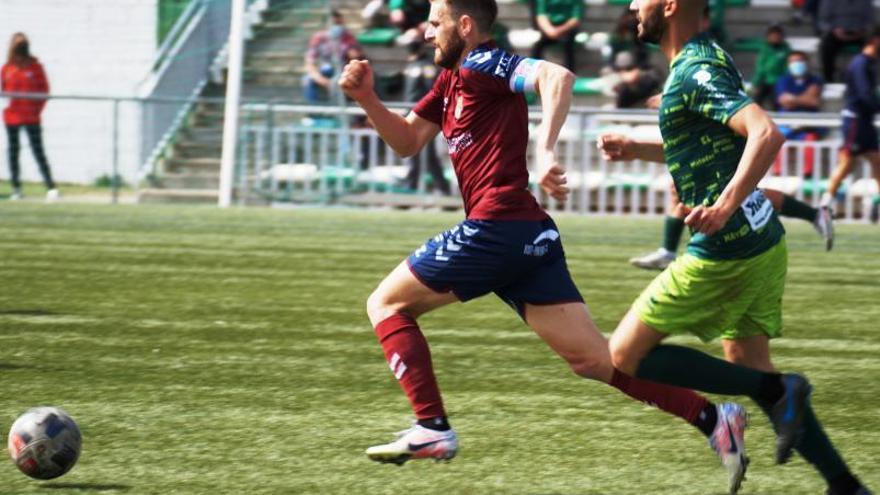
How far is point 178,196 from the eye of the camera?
2302cm

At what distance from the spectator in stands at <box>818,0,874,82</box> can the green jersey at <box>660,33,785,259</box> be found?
17.8 m

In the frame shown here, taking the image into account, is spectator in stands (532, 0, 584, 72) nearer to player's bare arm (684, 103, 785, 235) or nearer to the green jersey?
the green jersey

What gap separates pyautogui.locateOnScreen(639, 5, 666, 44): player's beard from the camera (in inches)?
222

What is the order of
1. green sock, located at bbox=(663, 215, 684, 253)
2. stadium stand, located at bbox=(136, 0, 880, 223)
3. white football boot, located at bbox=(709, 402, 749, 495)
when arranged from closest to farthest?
white football boot, located at bbox=(709, 402, 749, 495) → green sock, located at bbox=(663, 215, 684, 253) → stadium stand, located at bbox=(136, 0, 880, 223)

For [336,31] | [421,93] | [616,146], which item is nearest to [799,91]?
[421,93]

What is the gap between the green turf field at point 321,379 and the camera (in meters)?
6.11

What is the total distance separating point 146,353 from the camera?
8.98m

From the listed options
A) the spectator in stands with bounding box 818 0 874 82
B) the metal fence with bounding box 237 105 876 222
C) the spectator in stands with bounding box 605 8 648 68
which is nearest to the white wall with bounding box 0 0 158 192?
the metal fence with bounding box 237 105 876 222

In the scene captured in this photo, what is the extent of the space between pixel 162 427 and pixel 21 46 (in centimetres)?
1716

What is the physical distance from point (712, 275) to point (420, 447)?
117 centimetres

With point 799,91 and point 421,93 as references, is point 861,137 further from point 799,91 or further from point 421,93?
point 421,93

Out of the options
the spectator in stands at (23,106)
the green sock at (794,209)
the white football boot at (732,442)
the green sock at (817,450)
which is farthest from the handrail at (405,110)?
the green sock at (817,450)

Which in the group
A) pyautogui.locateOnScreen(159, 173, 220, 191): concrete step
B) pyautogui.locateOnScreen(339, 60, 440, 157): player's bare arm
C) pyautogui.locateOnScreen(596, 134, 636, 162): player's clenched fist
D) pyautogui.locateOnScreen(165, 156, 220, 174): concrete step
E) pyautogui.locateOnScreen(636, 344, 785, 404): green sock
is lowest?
pyautogui.locateOnScreen(159, 173, 220, 191): concrete step

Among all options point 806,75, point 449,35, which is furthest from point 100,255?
point 806,75
